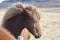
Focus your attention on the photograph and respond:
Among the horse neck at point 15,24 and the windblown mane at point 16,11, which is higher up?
the windblown mane at point 16,11

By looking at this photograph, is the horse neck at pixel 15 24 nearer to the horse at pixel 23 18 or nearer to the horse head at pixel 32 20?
the horse at pixel 23 18

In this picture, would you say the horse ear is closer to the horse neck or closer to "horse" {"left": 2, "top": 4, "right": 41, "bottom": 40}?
"horse" {"left": 2, "top": 4, "right": 41, "bottom": 40}

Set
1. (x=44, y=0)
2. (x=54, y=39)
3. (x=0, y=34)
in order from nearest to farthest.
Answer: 1. (x=0, y=34)
2. (x=54, y=39)
3. (x=44, y=0)

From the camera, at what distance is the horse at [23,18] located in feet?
14.7

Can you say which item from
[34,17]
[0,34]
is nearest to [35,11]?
[34,17]

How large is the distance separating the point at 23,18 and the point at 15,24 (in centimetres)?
25

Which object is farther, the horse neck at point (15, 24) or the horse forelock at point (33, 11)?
the horse forelock at point (33, 11)

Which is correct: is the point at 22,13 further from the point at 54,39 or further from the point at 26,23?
the point at 54,39

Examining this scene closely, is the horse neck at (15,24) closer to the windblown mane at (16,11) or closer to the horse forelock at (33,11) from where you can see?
the windblown mane at (16,11)

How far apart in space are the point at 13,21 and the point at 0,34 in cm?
338

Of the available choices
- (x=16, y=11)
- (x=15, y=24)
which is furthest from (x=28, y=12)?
(x=15, y=24)

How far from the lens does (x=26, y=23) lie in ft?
15.1

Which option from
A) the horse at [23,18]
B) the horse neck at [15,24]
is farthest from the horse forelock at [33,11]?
the horse neck at [15,24]

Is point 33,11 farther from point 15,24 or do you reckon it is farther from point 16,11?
point 15,24
